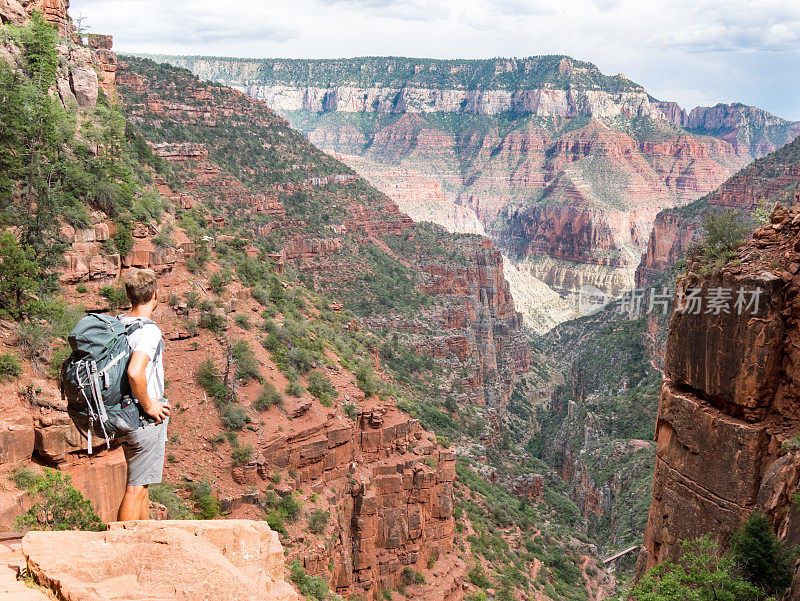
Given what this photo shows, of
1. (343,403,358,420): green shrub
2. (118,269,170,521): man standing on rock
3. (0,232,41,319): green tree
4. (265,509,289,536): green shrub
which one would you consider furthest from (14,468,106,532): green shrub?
(343,403,358,420): green shrub

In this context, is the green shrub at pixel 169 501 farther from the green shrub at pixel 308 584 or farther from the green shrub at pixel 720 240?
the green shrub at pixel 720 240

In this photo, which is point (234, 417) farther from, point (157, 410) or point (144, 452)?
point (157, 410)

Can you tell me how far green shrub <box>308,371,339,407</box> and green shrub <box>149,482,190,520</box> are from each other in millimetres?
8722

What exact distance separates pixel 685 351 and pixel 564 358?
337 ft

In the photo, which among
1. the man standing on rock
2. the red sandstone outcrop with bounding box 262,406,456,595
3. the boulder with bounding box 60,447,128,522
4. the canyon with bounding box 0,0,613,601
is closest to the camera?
the man standing on rock

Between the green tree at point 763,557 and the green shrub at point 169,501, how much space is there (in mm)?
15194

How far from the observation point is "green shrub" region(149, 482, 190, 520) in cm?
1817

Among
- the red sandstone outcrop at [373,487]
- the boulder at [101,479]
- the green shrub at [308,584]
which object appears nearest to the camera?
the boulder at [101,479]

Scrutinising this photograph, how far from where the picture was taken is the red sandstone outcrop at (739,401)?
19.1 meters

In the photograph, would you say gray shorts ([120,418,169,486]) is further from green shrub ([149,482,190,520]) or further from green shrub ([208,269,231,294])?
green shrub ([208,269,231,294])

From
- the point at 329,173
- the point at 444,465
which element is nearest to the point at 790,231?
the point at 444,465

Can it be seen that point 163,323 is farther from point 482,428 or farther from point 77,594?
point 482,428

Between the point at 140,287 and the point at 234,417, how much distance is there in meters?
16.4

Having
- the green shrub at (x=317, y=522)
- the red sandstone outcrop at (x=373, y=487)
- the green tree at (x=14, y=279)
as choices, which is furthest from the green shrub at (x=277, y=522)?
the green tree at (x=14, y=279)
